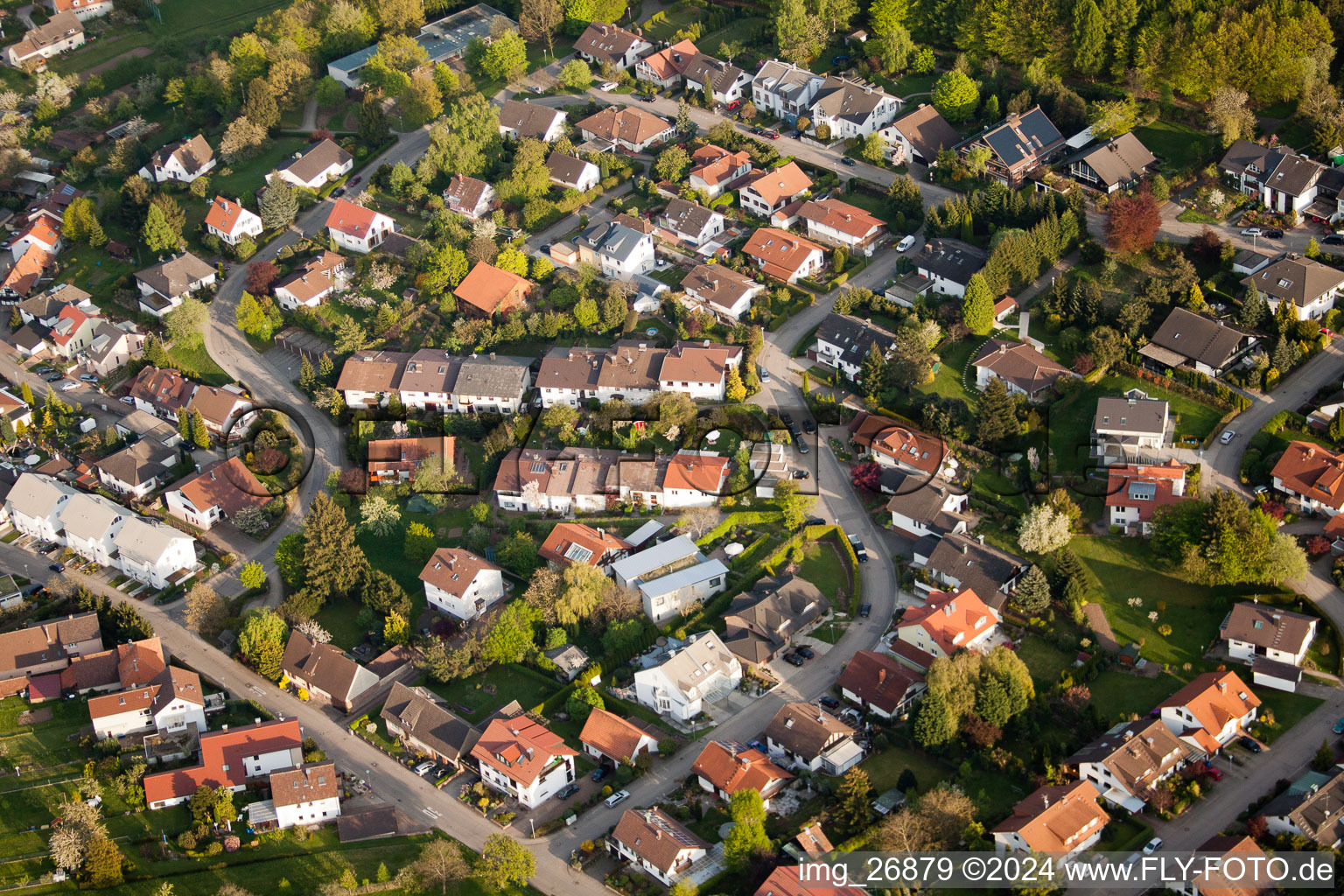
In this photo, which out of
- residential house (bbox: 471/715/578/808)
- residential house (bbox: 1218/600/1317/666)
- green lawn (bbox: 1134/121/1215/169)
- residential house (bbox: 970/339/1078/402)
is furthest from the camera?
green lawn (bbox: 1134/121/1215/169)

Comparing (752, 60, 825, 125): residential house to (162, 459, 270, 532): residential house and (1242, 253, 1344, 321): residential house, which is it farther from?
(162, 459, 270, 532): residential house

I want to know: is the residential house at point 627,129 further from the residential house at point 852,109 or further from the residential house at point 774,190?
the residential house at point 852,109

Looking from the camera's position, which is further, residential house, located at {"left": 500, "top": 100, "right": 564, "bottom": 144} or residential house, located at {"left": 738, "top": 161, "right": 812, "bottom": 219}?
residential house, located at {"left": 500, "top": 100, "right": 564, "bottom": 144}

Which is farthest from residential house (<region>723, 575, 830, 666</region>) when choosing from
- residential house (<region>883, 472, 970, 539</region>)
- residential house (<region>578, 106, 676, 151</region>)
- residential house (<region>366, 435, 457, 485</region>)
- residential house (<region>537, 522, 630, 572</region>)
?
residential house (<region>578, 106, 676, 151</region>)

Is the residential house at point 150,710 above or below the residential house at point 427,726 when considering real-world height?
below

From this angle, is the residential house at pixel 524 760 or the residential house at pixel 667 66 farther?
the residential house at pixel 667 66

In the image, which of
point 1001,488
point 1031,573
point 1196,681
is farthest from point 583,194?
point 1196,681

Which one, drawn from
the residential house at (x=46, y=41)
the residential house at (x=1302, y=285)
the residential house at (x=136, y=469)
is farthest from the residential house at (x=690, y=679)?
the residential house at (x=46, y=41)
